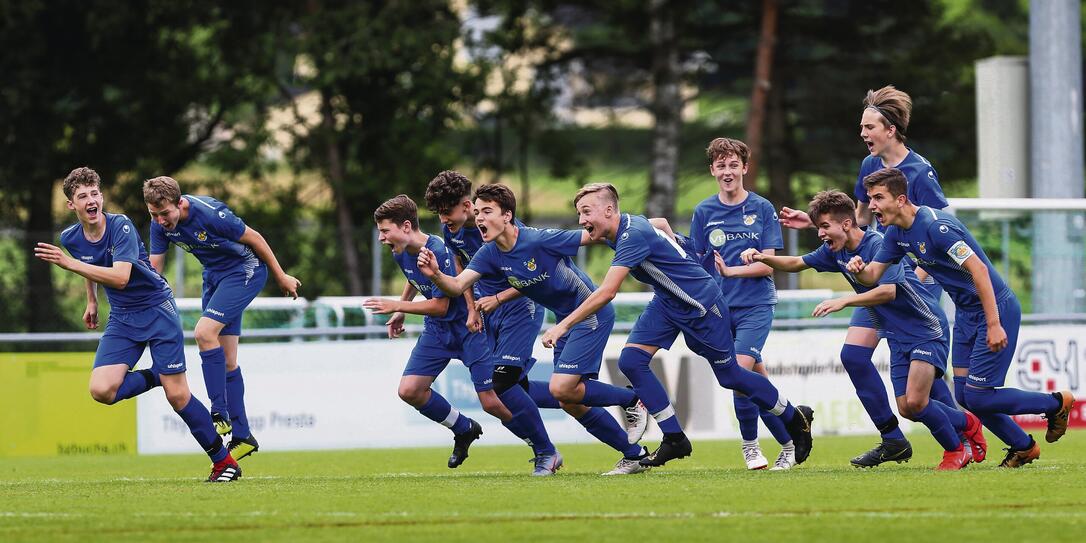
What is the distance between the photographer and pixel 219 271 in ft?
34.1

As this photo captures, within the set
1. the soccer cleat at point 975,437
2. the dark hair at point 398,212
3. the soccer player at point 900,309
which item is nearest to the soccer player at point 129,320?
the dark hair at point 398,212

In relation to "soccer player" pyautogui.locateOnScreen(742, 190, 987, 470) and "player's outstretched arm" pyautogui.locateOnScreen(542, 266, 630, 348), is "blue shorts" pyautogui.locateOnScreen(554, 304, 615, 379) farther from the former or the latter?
"soccer player" pyautogui.locateOnScreen(742, 190, 987, 470)

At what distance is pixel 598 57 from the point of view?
25391mm

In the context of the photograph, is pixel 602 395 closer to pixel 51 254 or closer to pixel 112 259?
pixel 112 259

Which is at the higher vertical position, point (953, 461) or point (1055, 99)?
point (1055, 99)

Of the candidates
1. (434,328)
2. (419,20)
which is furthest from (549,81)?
(434,328)

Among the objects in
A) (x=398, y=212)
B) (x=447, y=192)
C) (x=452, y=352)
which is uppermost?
(x=447, y=192)

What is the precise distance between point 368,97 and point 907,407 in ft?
50.2

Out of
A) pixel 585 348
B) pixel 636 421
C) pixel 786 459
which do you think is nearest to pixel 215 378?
pixel 585 348

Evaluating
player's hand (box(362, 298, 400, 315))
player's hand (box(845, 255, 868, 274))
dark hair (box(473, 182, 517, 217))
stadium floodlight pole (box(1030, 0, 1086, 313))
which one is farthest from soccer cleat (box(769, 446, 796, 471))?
stadium floodlight pole (box(1030, 0, 1086, 313))

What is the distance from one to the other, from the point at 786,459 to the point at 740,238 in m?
1.40

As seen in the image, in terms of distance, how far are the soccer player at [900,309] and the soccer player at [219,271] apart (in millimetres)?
3218

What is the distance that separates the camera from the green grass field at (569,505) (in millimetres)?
6480

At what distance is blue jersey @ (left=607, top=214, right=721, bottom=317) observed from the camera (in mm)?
9164
